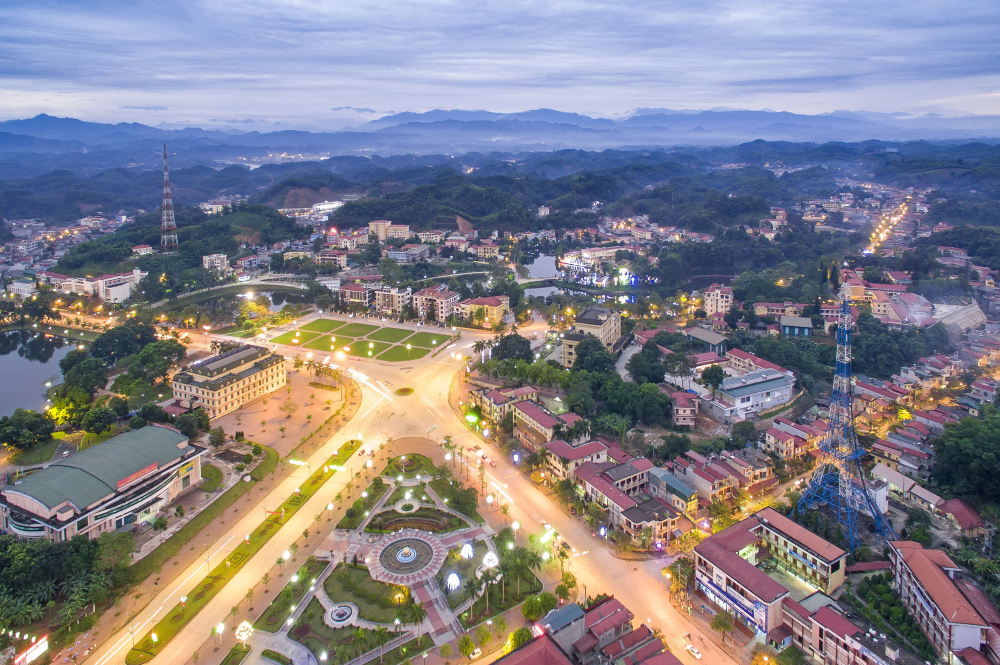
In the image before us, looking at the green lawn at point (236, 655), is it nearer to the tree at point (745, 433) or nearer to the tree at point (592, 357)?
the tree at point (745, 433)

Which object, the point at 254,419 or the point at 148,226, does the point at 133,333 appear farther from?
the point at 148,226

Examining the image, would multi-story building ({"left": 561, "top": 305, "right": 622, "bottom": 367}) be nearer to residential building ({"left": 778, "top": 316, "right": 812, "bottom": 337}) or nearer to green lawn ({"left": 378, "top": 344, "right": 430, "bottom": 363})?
green lawn ({"left": 378, "top": 344, "right": 430, "bottom": 363})

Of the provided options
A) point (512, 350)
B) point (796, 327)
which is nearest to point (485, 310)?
point (512, 350)

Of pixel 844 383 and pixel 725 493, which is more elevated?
pixel 844 383

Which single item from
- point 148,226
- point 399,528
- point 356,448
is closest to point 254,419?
point 356,448

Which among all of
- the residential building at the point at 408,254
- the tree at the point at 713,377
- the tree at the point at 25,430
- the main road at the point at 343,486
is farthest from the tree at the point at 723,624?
the residential building at the point at 408,254

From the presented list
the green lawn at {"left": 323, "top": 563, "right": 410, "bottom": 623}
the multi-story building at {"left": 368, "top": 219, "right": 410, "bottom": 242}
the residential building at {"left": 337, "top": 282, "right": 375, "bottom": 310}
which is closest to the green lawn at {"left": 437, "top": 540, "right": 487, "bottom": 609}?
the green lawn at {"left": 323, "top": 563, "right": 410, "bottom": 623}

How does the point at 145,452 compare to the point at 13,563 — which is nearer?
the point at 13,563
